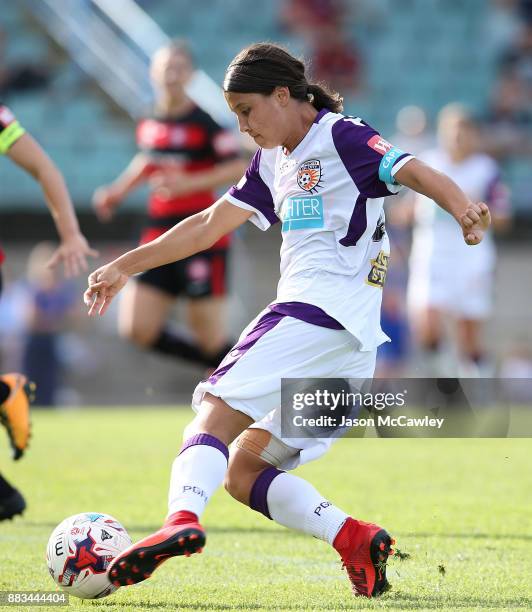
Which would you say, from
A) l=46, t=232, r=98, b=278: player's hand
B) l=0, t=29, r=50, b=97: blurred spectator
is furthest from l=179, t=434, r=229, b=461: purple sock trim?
l=0, t=29, r=50, b=97: blurred spectator

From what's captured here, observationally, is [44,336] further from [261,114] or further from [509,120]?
[261,114]

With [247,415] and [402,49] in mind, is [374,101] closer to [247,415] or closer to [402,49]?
[402,49]

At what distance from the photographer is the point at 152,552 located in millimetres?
3465

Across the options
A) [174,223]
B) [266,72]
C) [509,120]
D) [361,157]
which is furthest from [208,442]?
[509,120]

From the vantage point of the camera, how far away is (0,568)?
14.8ft

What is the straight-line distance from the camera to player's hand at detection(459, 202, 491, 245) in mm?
3684

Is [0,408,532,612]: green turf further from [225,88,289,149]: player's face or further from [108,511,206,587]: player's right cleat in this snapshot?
[225,88,289,149]: player's face

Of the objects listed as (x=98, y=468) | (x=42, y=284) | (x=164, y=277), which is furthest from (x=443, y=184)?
(x=42, y=284)

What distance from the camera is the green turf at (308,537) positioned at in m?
4.06

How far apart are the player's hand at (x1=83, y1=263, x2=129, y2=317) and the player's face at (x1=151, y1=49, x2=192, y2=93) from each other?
4920 millimetres

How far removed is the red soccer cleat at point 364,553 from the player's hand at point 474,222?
1.06 meters

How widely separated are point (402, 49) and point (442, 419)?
52.7 ft

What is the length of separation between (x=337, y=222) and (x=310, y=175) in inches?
7.5

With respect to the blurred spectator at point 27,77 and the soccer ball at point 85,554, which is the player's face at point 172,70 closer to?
the soccer ball at point 85,554
